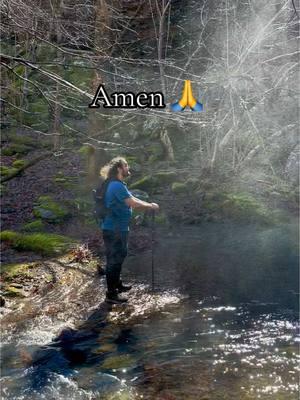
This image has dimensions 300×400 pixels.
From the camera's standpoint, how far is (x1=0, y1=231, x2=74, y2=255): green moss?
10133 mm

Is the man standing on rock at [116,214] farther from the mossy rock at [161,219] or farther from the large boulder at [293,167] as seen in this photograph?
the large boulder at [293,167]

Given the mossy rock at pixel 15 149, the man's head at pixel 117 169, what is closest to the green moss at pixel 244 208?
the man's head at pixel 117 169

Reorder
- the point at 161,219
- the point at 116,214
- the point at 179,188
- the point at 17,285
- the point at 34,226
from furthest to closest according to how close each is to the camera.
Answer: the point at 179,188, the point at 161,219, the point at 34,226, the point at 17,285, the point at 116,214

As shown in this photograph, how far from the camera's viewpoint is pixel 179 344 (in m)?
5.79

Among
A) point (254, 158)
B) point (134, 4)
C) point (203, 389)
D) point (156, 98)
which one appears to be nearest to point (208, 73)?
point (254, 158)

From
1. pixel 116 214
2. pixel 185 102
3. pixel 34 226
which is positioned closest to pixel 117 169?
pixel 116 214

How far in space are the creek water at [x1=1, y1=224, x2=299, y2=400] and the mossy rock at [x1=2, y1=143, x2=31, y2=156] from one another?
11.2 m

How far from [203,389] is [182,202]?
962cm

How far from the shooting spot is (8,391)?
192 inches

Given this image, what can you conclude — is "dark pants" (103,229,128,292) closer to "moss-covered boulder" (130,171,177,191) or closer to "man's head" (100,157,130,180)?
"man's head" (100,157,130,180)

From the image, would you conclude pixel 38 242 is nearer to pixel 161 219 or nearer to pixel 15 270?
pixel 15 270

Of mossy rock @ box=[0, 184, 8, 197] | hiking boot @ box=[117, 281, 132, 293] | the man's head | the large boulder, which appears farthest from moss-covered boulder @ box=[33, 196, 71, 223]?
the large boulder

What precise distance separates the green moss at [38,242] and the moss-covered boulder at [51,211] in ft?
6.07

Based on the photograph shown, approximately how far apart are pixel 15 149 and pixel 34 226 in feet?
24.2
